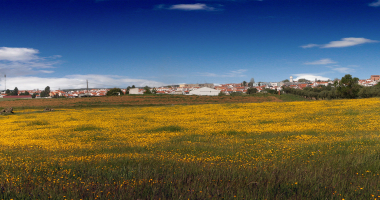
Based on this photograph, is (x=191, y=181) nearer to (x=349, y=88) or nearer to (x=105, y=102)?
(x=105, y=102)

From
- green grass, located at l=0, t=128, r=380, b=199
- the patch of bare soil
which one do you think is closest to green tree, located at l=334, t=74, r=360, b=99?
the patch of bare soil

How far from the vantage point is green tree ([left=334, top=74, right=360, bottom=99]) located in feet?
282

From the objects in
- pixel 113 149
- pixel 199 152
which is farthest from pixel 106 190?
pixel 113 149

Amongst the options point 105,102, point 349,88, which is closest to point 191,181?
point 105,102

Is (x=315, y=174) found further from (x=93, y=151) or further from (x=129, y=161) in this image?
(x=93, y=151)

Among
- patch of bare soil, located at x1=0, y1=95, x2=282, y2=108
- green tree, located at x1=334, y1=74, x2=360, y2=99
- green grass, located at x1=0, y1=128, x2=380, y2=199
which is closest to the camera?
green grass, located at x1=0, y1=128, x2=380, y2=199

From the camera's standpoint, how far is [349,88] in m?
86.3

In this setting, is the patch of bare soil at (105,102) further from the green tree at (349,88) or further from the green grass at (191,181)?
the green grass at (191,181)

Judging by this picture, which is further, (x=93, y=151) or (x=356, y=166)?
(x=93, y=151)

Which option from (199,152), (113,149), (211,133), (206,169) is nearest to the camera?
(206,169)

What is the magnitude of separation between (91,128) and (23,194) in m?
13.3

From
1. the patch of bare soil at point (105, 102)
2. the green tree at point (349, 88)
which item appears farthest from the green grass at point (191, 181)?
the green tree at point (349, 88)

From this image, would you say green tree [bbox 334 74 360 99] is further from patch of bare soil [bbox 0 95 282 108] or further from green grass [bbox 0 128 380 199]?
green grass [bbox 0 128 380 199]

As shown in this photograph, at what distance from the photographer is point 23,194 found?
4324mm
